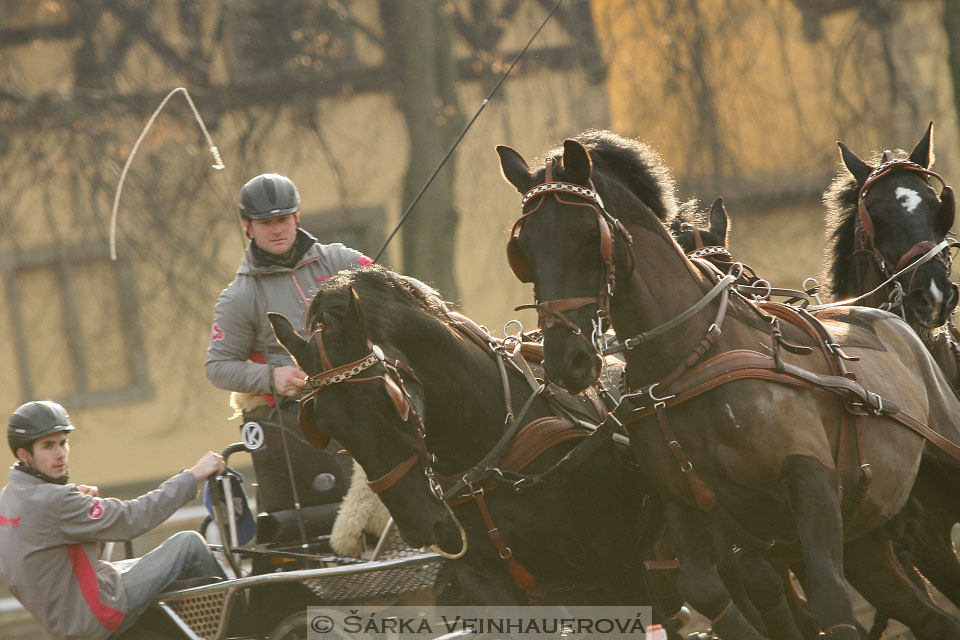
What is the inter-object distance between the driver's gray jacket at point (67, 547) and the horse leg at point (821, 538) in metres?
2.31

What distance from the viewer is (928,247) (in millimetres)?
4762

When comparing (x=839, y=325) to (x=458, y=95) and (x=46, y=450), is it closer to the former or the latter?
(x=46, y=450)

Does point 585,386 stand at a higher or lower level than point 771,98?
lower

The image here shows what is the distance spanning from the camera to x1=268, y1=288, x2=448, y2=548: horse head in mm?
3602

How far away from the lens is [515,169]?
366cm

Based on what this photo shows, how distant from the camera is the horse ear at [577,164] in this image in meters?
3.51

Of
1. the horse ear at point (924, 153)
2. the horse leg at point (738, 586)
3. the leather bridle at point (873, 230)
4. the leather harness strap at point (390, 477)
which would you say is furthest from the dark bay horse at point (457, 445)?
the horse ear at point (924, 153)

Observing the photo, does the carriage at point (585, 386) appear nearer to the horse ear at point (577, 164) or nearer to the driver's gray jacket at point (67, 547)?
the horse ear at point (577, 164)

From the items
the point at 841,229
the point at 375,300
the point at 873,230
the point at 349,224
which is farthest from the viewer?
the point at 349,224

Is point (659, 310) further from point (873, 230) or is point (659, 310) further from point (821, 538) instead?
point (873, 230)

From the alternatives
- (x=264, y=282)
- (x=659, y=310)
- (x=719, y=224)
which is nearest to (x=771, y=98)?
(x=719, y=224)

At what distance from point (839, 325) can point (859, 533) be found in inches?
30.3

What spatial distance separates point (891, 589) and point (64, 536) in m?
3.05

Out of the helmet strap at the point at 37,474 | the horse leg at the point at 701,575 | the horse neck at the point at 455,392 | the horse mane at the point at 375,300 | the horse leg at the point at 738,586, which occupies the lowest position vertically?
→ the horse leg at the point at 738,586
